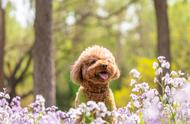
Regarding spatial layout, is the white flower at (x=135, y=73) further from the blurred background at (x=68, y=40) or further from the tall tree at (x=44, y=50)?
the tall tree at (x=44, y=50)

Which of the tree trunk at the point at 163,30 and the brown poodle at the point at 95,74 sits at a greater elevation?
the tree trunk at the point at 163,30

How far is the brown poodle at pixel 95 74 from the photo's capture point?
5.29 metres

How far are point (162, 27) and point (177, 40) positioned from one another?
19.1 meters

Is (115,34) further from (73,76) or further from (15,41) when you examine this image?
(73,76)

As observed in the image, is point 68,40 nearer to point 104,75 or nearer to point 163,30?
point 163,30

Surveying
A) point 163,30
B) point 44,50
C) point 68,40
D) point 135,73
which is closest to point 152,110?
point 135,73

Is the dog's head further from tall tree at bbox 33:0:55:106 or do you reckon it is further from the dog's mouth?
tall tree at bbox 33:0:55:106

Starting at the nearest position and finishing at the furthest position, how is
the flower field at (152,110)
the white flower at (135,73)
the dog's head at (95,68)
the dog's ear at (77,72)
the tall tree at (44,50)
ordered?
the flower field at (152,110), the white flower at (135,73), the dog's head at (95,68), the dog's ear at (77,72), the tall tree at (44,50)

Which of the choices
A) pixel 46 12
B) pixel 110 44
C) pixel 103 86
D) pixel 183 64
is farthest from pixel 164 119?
pixel 110 44

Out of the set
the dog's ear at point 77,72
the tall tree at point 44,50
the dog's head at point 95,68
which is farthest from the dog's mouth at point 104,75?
the tall tree at point 44,50

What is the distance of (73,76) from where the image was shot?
5.50m

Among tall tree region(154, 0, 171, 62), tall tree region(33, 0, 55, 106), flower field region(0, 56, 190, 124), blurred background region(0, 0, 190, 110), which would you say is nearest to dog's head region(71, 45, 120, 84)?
flower field region(0, 56, 190, 124)

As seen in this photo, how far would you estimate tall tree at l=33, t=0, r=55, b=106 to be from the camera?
10227 millimetres

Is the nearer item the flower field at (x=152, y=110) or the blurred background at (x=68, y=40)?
the flower field at (x=152, y=110)
